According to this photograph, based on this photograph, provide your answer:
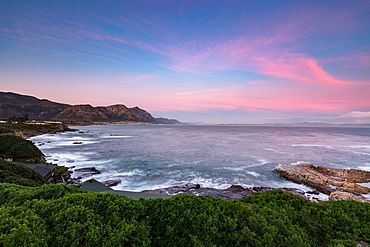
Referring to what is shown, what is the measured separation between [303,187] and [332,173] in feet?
27.6

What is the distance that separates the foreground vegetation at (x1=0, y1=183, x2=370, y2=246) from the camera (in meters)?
4.32

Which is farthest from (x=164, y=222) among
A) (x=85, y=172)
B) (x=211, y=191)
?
(x=85, y=172)

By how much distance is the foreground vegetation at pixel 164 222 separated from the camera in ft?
14.2

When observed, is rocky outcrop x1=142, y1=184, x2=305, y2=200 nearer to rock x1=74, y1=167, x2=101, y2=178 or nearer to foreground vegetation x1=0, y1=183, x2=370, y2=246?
foreground vegetation x1=0, y1=183, x2=370, y2=246

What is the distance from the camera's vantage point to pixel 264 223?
534 cm

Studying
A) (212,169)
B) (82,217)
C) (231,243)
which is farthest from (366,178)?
(82,217)

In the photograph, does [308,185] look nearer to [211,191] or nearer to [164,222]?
[211,191]

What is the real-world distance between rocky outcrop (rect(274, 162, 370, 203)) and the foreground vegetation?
45.5 ft

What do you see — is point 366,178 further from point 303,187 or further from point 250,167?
point 250,167

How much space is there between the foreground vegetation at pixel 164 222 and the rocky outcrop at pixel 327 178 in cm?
1387

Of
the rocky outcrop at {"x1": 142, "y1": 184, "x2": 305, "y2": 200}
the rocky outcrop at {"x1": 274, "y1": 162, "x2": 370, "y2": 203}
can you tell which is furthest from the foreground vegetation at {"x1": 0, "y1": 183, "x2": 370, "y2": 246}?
the rocky outcrop at {"x1": 274, "y1": 162, "x2": 370, "y2": 203}

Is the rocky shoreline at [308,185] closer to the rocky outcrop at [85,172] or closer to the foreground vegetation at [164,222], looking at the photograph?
the rocky outcrop at [85,172]

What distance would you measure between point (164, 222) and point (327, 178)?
25.1 m

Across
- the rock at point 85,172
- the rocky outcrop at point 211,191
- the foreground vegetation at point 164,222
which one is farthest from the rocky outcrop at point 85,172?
the foreground vegetation at point 164,222
